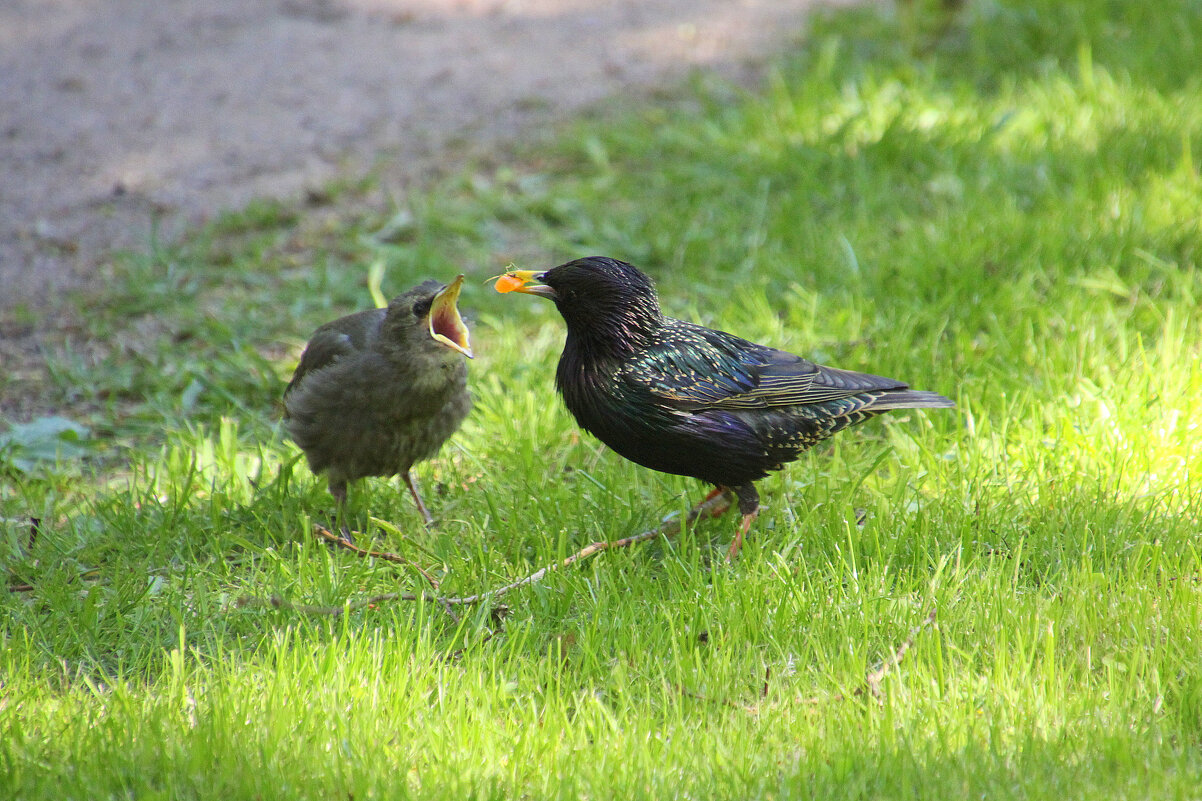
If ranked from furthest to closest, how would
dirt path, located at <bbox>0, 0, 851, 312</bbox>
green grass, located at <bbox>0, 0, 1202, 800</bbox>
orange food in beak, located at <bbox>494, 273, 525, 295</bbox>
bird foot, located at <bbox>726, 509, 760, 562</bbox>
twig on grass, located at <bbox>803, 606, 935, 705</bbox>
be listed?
1. dirt path, located at <bbox>0, 0, 851, 312</bbox>
2. orange food in beak, located at <bbox>494, 273, 525, 295</bbox>
3. bird foot, located at <bbox>726, 509, 760, 562</bbox>
4. twig on grass, located at <bbox>803, 606, 935, 705</bbox>
5. green grass, located at <bbox>0, 0, 1202, 800</bbox>

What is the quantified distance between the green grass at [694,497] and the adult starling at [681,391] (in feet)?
0.87

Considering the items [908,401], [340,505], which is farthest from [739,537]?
[340,505]

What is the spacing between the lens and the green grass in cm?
295

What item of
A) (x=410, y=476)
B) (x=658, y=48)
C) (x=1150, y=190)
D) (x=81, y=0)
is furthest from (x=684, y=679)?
(x=81, y=0)

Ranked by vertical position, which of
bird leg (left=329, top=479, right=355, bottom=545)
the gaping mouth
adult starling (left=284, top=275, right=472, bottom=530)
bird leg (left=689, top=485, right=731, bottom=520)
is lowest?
bird leg (left=329, top=479, right=355, bottom=545)

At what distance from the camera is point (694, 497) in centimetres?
453

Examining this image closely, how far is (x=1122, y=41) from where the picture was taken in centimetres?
817

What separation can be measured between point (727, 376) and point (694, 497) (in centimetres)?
61

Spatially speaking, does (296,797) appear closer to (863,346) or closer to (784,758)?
(784,758)

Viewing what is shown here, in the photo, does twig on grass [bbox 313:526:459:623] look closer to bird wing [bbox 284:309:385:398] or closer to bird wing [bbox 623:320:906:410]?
bird wing [bbox 284:309:385:398]

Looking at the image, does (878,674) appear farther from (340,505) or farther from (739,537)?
(340,505)

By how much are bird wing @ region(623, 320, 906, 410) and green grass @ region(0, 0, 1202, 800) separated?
1.20ft

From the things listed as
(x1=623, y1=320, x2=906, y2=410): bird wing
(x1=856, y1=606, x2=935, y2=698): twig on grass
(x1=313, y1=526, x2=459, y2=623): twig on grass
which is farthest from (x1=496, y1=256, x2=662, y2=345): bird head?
(x1=856, y1=606, x2=935, y2=698): twig on grass

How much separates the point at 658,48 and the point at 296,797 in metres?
7.13
